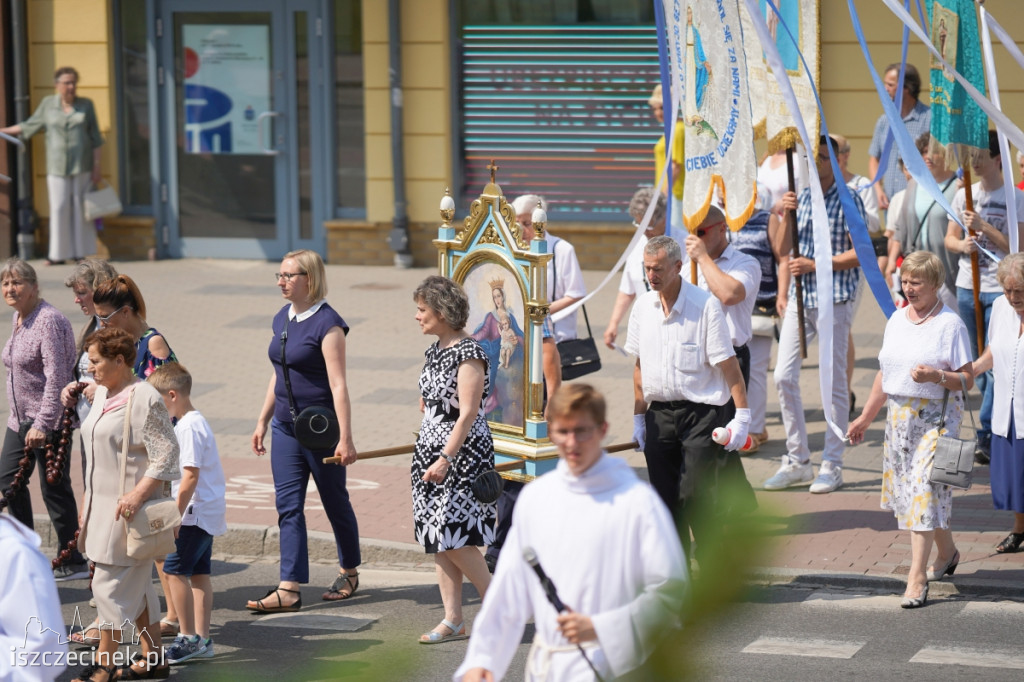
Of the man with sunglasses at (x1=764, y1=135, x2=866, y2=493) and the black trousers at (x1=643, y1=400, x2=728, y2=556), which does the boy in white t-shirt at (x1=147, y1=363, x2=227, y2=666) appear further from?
the man with sunglasses at (x1=764, y1=135, x2=866, y2=493)

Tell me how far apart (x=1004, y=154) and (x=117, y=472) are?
16.4 ft

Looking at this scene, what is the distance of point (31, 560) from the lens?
326 cm

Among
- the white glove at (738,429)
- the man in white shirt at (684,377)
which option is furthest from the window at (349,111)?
the white glove at (738,429)

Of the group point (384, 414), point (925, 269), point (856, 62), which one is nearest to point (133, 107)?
point (384, 414)

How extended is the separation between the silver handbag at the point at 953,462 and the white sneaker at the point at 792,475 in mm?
1962

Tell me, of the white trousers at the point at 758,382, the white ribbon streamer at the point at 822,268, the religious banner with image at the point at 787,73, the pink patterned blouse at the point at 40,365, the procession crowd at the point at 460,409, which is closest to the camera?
the procession crowd at the point at 460,409

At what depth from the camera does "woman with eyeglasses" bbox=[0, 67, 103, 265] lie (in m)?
16.4

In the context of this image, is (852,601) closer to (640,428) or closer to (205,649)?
(640,428)

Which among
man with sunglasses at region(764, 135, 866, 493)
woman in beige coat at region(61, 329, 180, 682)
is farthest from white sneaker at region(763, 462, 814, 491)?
woman in beige coat at region(61, 329, 180, 682)

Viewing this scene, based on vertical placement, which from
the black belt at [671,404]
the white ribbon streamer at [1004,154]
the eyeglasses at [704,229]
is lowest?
the black belt at [671,404]

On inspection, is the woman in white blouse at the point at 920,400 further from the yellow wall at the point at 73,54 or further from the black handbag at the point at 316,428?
the yellow wall at the point at 73,54

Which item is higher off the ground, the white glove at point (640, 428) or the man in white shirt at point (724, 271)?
the man in white shirt at point (724, 271)

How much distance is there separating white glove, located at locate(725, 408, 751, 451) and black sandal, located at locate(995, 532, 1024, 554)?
1.82 meters

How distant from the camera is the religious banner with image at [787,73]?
26.5 feet
